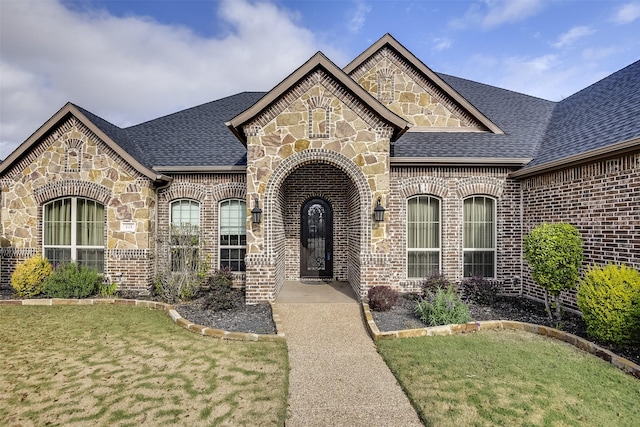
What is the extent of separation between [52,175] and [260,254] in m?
6.84

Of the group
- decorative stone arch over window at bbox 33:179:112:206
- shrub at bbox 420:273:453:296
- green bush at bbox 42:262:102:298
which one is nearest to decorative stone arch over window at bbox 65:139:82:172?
decorative stone arch over window at bbox 33:179:112:206

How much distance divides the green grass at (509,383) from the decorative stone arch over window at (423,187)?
14.6ft

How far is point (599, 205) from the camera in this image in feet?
23.1

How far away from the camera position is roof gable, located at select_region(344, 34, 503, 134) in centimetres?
1095

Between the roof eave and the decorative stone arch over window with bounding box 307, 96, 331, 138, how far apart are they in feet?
18.2

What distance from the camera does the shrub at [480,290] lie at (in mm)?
8328

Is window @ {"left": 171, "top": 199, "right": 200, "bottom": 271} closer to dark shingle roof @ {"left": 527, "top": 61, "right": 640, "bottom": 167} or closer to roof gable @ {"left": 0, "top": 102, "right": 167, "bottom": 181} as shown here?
roof gable @ {"left": 0, "top": 102, "right": 167, "bottom": 181}

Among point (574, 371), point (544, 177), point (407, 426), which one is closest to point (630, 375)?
point (574, 371)

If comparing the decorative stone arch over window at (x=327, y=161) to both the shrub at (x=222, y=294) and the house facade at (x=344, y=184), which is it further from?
the shrub at (x=222, y=294)

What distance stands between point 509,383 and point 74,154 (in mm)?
11649

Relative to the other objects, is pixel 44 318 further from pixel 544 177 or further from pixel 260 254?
pixel 544 177

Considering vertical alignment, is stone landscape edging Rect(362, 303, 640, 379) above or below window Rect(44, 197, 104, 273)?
below

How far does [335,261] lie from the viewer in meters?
10.6

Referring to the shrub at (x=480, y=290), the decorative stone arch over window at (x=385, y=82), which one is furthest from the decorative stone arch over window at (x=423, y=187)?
the decorative stone arch over window at (x=385, y=82)
